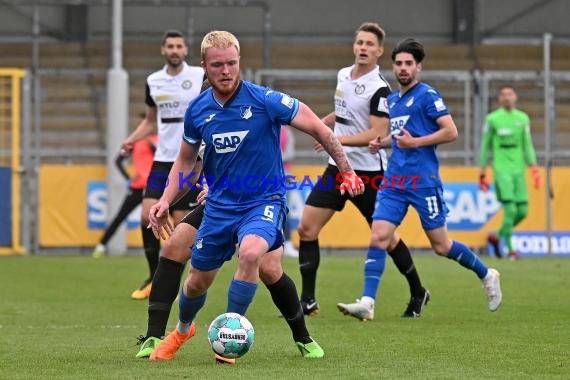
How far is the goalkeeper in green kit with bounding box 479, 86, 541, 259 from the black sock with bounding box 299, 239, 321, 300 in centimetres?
817

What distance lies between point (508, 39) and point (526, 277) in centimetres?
1519

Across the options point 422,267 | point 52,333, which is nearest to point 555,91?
point 422,267

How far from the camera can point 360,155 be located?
11469 millimetres

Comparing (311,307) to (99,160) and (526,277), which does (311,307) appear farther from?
(99,160)

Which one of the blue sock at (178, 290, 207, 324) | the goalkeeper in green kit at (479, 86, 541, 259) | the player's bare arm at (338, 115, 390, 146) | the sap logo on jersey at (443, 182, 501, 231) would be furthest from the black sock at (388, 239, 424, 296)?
the sap logo on jersey at (443, 182, 501, 231)

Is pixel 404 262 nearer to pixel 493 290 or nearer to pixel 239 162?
pixel 493 290

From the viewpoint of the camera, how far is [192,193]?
1186cm

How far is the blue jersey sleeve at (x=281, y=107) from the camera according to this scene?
7634 millimetres

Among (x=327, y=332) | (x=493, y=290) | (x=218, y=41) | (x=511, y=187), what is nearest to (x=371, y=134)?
(x=493, y=290)

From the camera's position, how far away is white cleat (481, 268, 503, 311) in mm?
10797

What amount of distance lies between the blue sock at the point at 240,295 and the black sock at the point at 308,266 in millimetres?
3591

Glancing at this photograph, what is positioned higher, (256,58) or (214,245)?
(256,58)

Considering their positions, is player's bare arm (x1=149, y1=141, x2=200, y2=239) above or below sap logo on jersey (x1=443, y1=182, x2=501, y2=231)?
above

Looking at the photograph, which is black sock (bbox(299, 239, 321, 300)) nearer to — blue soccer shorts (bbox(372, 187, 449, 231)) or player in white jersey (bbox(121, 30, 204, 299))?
blue soccer shorts (bbox(372, 187, 449, 231))
